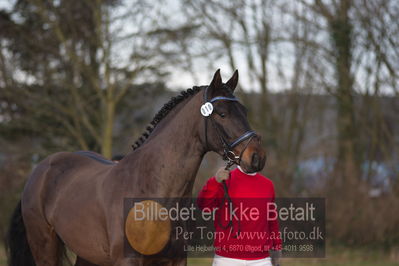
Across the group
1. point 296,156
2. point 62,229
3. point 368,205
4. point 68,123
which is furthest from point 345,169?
point 62,229

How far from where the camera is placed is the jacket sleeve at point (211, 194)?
3930 millimetres

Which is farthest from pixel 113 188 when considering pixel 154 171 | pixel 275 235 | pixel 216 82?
pixel 275 235

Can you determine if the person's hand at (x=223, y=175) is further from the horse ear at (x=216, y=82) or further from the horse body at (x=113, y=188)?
the horse ear at (x=216, y=82)

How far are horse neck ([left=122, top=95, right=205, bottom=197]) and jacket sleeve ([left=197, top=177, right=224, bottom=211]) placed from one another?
0.90 feet

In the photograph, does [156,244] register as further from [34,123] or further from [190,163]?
[34,123]

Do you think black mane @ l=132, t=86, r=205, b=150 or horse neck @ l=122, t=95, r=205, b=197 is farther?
black mane @ l=132, t=86, r=205, b=150

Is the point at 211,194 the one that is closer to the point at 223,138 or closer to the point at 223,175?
the point at 223,175

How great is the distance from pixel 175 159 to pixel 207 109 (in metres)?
0.42

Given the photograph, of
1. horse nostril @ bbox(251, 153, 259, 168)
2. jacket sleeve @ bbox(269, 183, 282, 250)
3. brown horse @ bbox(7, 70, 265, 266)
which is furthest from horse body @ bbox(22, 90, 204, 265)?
jacket sleeve @ bbox(269, 183, 282, 250)

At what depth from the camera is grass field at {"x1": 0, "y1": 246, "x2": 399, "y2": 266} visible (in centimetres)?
894

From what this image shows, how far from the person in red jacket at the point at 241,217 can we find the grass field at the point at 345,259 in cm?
513

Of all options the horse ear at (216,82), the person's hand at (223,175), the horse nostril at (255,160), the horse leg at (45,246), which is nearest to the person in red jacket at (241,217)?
the person's hand at (223,175)

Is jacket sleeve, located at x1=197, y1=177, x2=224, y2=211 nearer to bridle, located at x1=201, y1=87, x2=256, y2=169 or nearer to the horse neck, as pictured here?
the horse neck

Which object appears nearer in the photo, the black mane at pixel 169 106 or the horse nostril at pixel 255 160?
the horse nostril at pixel 255 160
